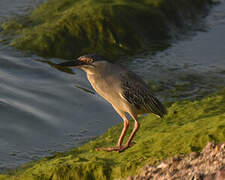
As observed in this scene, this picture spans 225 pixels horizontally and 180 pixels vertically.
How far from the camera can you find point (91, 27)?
11.4 m

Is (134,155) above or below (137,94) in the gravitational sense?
below

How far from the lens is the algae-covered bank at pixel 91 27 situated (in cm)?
1104

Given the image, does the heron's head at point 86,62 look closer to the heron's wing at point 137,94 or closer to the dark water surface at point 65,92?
the heron's wing at point 137,94

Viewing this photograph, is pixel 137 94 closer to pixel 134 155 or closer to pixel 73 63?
pixel 73 63

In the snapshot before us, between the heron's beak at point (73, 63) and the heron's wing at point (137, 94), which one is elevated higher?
the heron's beak at point (73, 63)

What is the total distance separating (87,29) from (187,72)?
2.63 metres

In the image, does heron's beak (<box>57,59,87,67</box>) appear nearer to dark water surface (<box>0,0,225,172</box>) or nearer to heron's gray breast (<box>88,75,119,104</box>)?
heron's gray breast (<box>88,75,119,104</box>)

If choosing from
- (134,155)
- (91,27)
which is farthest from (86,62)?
(91,27)

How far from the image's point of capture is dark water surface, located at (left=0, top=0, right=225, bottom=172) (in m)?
7.25

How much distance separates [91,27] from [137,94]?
575 cm

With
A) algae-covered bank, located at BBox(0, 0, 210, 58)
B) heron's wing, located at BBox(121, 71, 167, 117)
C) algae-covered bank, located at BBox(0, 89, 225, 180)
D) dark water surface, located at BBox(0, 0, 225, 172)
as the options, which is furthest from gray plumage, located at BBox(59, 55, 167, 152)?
algae-covered bank, located at BBox(0, 0, 210, 58)

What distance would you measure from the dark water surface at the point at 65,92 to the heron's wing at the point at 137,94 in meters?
1.62

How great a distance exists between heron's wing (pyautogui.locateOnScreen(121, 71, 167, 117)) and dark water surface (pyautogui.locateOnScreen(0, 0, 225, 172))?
162 centimetres

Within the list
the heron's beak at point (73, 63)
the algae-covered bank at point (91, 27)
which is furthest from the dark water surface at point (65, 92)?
the heron's beak at point (73, 63)
